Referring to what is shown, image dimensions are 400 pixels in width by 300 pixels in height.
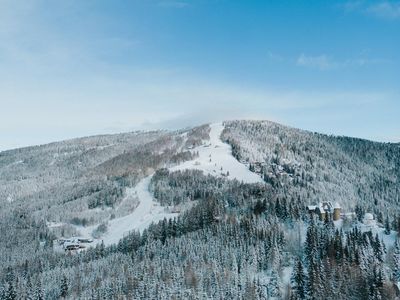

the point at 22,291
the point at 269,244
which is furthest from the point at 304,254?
the point at 22,291

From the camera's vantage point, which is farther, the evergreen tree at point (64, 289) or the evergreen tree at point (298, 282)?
the evergreen tree at point (64, 289)

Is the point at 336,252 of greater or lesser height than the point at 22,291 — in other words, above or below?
above

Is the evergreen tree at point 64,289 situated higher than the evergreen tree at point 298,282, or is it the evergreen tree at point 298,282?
the evergreen tree at point 298,282

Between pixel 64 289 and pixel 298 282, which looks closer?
pixel 298 282

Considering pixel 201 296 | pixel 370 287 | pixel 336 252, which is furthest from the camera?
pixel 336 252

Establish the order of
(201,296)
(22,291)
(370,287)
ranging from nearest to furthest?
(370,287)
(201,296)
(22,291)

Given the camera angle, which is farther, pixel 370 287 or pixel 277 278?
pixel 277 278

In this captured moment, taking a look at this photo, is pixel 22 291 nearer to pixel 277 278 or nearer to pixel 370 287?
pixel 277 278

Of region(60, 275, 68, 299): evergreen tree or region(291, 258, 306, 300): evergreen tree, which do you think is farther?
region(60, 275, 68, 299): evergreen tree

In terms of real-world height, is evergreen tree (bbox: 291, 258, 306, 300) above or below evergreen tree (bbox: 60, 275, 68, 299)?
above

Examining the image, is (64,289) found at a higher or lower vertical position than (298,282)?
lower
